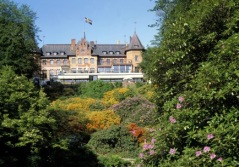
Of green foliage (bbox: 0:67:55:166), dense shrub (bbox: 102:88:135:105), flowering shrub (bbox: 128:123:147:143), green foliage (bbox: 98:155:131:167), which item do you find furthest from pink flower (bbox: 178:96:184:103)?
dense shrub (bbox: 102:88:135:105)

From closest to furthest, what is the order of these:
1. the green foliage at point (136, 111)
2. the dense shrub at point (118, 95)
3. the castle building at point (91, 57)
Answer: the green foliage at point (136, 111) < the dense shrub at point (118, 95) < the castle building at point (91, 57)

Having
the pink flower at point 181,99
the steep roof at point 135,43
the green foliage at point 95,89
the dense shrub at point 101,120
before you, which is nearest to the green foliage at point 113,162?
the dense shrub at point 101,120

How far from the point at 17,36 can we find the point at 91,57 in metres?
34.8

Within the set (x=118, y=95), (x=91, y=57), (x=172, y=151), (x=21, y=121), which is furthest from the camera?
(x=91, y=57)

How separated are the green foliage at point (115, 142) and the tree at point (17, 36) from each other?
15.1 m

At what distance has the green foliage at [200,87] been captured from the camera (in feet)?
20.1

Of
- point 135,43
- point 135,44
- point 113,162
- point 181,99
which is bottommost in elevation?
point 113,162

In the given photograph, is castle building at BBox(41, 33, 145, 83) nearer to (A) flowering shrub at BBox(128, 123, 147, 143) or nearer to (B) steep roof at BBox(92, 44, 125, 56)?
(B) steep roof at BBox(92, 44, 125, 56)

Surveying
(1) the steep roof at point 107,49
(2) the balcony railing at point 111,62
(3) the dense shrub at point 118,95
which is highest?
(1) the steep roof at point 107,49

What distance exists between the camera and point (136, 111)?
26.4 meters

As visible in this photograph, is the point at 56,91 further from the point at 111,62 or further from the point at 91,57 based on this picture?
the point at 111,62

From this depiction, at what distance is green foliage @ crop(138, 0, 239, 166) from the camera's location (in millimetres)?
6121

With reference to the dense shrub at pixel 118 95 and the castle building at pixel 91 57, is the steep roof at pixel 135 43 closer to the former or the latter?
the castle building at pixel 91 57

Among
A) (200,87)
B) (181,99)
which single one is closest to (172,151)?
(181,99)
